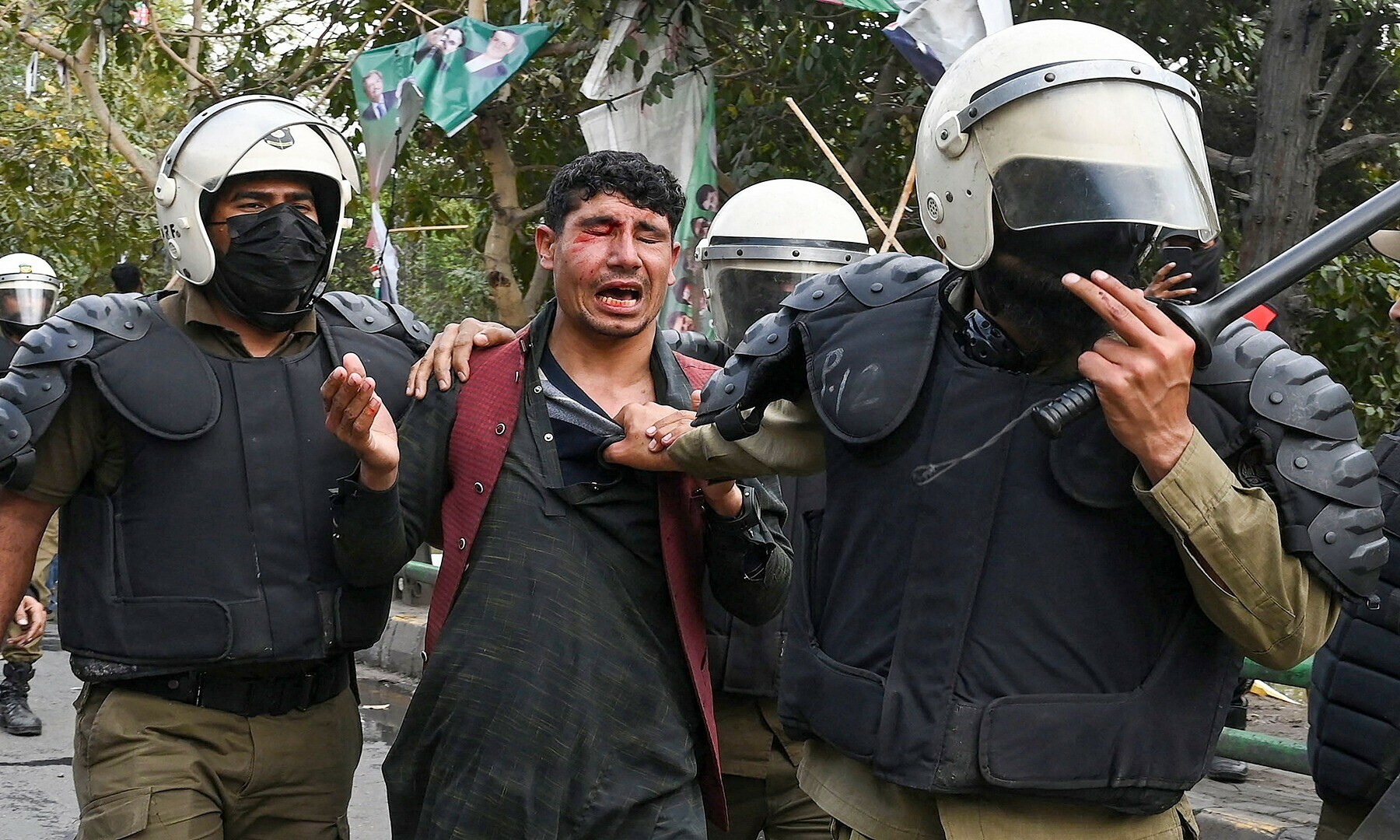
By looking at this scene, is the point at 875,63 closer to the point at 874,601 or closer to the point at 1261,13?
the point at 1261,13

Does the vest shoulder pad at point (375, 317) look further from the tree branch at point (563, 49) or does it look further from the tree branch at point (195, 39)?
the tree branch at point (195, 39)

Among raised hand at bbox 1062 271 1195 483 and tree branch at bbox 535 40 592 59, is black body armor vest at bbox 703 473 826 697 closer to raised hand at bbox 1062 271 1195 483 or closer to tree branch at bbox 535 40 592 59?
raised hand at bbox 1062 271 1195 483

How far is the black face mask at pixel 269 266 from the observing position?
3.54m

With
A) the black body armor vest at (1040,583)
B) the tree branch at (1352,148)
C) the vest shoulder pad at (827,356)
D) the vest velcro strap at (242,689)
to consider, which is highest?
the tree branch at (1352,148)

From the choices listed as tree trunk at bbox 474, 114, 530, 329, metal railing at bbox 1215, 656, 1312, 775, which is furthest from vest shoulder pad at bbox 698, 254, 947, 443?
tree trunk at bbox 474, 114, 530, 329

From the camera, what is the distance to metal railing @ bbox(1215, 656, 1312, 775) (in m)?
4.50

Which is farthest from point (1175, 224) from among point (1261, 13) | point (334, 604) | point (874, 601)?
point (1261, 13)

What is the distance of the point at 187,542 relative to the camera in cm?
340

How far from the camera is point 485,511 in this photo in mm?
3201

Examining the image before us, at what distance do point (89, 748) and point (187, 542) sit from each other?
1.62 feet

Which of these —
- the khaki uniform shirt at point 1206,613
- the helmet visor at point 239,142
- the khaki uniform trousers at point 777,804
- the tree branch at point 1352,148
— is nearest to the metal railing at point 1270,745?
the khaki uniform trousers at point 777,804

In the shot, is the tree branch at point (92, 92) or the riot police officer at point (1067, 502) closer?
the riot police officer at point (1067, 502)

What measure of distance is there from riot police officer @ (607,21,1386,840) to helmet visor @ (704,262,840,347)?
1640mm

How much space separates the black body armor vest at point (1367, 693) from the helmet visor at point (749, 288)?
1511 millimetres
